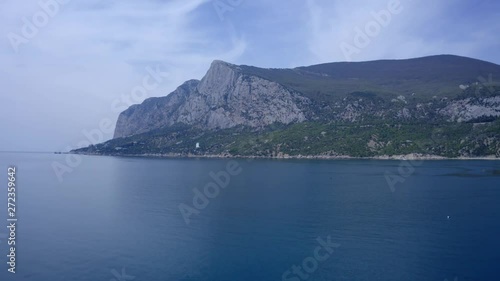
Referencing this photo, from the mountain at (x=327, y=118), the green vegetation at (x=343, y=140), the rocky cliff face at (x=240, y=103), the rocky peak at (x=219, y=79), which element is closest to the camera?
the green vegetation at (x=343, y=140)

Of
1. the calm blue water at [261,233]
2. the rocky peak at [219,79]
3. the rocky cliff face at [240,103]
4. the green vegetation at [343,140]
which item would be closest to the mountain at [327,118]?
the green vegetation at [343,140]

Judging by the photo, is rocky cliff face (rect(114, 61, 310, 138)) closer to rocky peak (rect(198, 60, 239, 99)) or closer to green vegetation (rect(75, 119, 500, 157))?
rocky peak (rect(198, 60, 239, 99))

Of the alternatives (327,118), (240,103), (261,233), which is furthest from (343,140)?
(261,233)

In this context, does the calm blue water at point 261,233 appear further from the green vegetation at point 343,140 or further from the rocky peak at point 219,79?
the rocky peak at point 219,79

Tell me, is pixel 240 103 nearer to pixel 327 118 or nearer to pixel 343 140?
pixel 327 118

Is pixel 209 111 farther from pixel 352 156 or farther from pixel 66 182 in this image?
pixel 66 182

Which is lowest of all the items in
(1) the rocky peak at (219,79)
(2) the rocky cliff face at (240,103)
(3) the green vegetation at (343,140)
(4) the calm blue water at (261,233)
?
(4) the calm blue water at (261,233)
